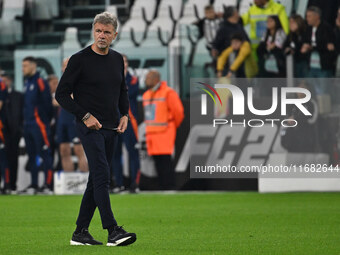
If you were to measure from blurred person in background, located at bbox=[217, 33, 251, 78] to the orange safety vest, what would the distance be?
1.10 meters

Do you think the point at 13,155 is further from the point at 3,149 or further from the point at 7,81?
the point at 7,81

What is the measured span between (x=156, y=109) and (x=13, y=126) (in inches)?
117

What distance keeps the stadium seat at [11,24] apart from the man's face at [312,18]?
638cm

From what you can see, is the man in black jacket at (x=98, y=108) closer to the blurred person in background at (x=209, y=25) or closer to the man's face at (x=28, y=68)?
the man's face at (x=28, y=68)

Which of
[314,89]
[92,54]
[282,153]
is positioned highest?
[92,54]

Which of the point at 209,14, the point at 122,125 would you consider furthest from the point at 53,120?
the point at 122,125

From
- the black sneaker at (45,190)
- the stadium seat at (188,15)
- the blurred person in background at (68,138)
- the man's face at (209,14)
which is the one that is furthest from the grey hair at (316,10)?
the black sneaker at (45,190)

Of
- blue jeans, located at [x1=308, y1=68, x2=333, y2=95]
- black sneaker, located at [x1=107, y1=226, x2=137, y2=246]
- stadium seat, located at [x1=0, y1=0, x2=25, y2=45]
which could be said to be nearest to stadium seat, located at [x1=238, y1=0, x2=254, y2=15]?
blue jeans, located at [x1=308, y1=68, x2=333, y2=95]

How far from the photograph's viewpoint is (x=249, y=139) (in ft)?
55.4

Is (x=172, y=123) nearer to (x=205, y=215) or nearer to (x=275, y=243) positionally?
(x=205, y=215)

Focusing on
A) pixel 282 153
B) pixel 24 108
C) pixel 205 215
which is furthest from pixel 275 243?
pixel 24 108

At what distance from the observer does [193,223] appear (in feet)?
34.8

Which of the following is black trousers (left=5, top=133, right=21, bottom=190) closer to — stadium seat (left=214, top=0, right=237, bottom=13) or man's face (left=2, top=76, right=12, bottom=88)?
man's face (left=2, top=76, right=12, bottom=88)

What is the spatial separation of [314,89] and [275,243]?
28.5 feet
